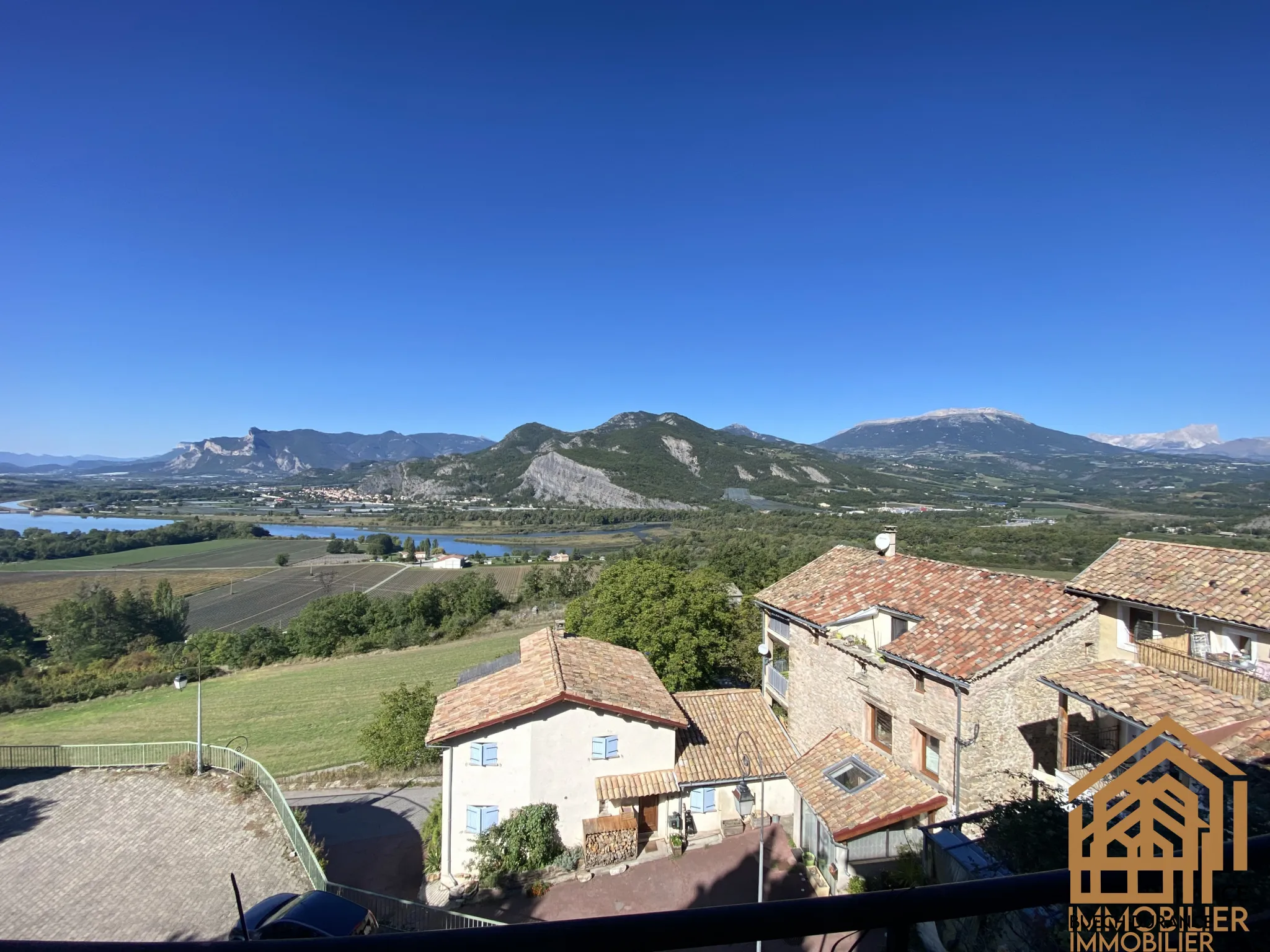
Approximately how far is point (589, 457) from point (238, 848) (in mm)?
164577

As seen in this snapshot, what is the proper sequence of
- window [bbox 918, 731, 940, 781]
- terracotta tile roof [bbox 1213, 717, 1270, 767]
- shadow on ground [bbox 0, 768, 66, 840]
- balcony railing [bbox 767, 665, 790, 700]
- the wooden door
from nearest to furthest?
terracotta tile roof [bbox 1213, 717, 1270, 767]
shadow on ground [bbox 0, 768, 66, 840]
window [bbox 918, 731, 940, 781]
the wooden door
balcony railing [bbox 767, 665, 790, 700]

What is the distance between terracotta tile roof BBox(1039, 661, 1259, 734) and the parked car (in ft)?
41.5

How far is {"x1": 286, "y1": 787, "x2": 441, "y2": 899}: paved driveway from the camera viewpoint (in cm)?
1461

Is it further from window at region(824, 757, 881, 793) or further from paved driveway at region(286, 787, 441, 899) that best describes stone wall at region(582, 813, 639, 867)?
window at region(824, 757, 881, 793)

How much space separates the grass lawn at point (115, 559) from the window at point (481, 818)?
9722 centimetres

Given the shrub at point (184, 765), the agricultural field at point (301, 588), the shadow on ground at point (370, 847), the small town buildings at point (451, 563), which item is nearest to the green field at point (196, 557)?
the agricultural field at point (301, 588)

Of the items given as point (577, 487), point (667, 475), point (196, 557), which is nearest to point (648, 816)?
point (196, 557)

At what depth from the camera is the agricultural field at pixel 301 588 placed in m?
57.9

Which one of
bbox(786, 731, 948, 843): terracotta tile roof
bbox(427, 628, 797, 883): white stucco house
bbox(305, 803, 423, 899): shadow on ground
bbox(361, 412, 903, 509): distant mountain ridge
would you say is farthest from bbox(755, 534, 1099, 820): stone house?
bbox(361, 412, 903, 509): distant mountain ridge

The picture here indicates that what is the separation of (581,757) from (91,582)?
3389 inches

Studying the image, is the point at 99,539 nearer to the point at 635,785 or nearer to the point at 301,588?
the point at 301,588

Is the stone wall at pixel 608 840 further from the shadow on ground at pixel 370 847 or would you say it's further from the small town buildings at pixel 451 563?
the small town buildings at pixel 451 563

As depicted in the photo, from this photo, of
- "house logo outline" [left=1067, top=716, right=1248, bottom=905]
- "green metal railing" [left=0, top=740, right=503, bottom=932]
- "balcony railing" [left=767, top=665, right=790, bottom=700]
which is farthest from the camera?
"balcony railing" [left=767, top=665, right=790, bottom=700]

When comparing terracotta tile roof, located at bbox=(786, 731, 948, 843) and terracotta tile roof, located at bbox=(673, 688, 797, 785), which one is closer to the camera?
terracotta tile roof, located at bbox=(786, 731, 948, 843)
